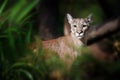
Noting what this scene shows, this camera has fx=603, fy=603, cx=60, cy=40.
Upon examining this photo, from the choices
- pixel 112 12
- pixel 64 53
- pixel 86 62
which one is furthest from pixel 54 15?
pixel 86 62

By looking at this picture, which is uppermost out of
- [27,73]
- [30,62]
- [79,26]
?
[79,26]

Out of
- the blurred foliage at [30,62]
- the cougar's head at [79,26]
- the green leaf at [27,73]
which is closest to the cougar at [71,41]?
the cougar's head at [79,26]

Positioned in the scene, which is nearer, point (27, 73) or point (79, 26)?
point (27, 73)

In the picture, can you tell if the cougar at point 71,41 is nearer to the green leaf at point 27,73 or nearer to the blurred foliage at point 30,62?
the blurred foliage at point 30,62

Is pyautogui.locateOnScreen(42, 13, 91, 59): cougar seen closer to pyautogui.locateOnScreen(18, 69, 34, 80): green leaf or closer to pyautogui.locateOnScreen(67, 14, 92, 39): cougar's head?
pyautogui.locateOnScreen(67, 14, 92, 39): cougar's head

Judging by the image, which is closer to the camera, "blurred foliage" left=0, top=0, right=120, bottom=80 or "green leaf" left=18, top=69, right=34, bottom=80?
"blurred foliage" left=0, top=0, right=120, bottom=80

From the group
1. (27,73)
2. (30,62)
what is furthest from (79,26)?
(27,73)

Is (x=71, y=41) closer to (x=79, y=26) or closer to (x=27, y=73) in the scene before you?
(x=79, y=26)

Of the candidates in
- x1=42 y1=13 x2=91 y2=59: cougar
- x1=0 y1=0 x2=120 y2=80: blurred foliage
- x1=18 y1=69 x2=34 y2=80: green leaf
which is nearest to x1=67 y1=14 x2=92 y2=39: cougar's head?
x1=42 y1=13 x2=91 y2=59: cougar

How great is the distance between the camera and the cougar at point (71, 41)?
913 centimetres

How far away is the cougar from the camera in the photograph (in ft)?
30.0

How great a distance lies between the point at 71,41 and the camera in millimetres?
9219

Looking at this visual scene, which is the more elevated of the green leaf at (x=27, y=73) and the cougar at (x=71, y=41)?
the cougar at (x=71, y=41)

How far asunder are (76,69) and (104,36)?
1590 mm
